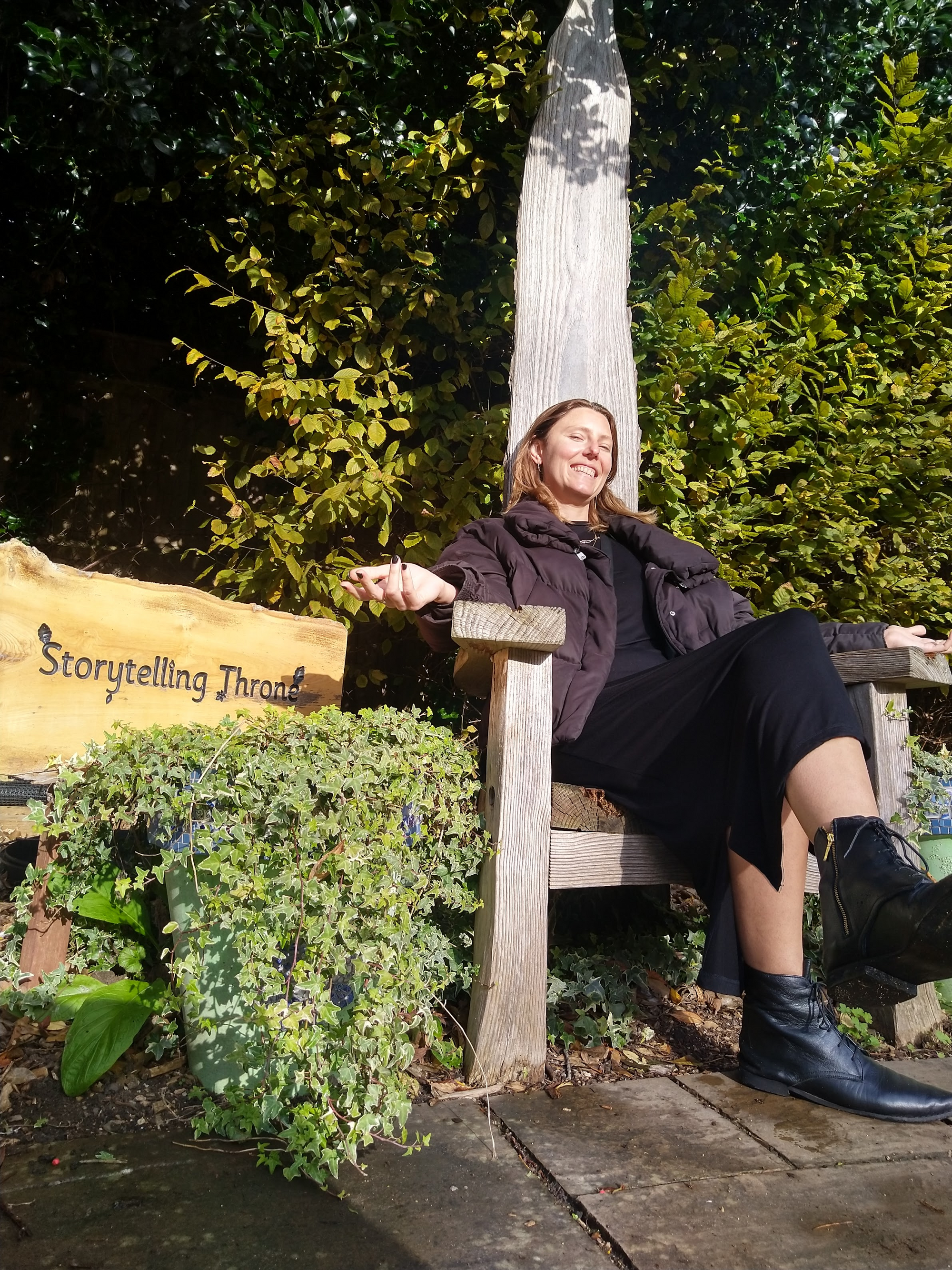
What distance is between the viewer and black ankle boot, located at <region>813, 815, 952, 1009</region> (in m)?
1.46

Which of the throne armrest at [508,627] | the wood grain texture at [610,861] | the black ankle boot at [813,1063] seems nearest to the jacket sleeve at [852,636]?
the wood grain texture at [610,861]

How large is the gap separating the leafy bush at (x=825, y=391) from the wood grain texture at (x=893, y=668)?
0.69m

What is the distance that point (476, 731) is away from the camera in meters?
2.13

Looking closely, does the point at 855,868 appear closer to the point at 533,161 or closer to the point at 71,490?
the point at 533,161

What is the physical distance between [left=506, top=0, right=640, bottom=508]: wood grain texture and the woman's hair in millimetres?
51

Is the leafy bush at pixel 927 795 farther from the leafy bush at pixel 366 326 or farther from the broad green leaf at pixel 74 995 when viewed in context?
the broad green leaf at pixel 74 995

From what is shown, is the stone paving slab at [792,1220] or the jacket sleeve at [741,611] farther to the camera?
the jacket sleeve at [741,611]

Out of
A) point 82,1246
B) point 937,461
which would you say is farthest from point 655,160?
point 82,1246

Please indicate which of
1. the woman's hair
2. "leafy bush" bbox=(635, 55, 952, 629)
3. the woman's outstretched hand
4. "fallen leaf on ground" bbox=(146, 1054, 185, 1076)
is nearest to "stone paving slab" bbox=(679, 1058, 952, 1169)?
"fallen leaf on ground" bbox=(146, 1054, 185, 1076)

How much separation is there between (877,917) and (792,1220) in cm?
46

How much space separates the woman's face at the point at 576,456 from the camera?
2602mm

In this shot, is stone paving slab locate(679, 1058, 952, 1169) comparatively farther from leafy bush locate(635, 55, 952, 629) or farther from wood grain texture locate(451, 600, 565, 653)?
leafy bush locate(635, 55, 952, 629)

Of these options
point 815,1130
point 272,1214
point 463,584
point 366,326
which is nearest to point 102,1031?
point 272,1214

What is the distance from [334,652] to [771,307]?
5.96 ft
